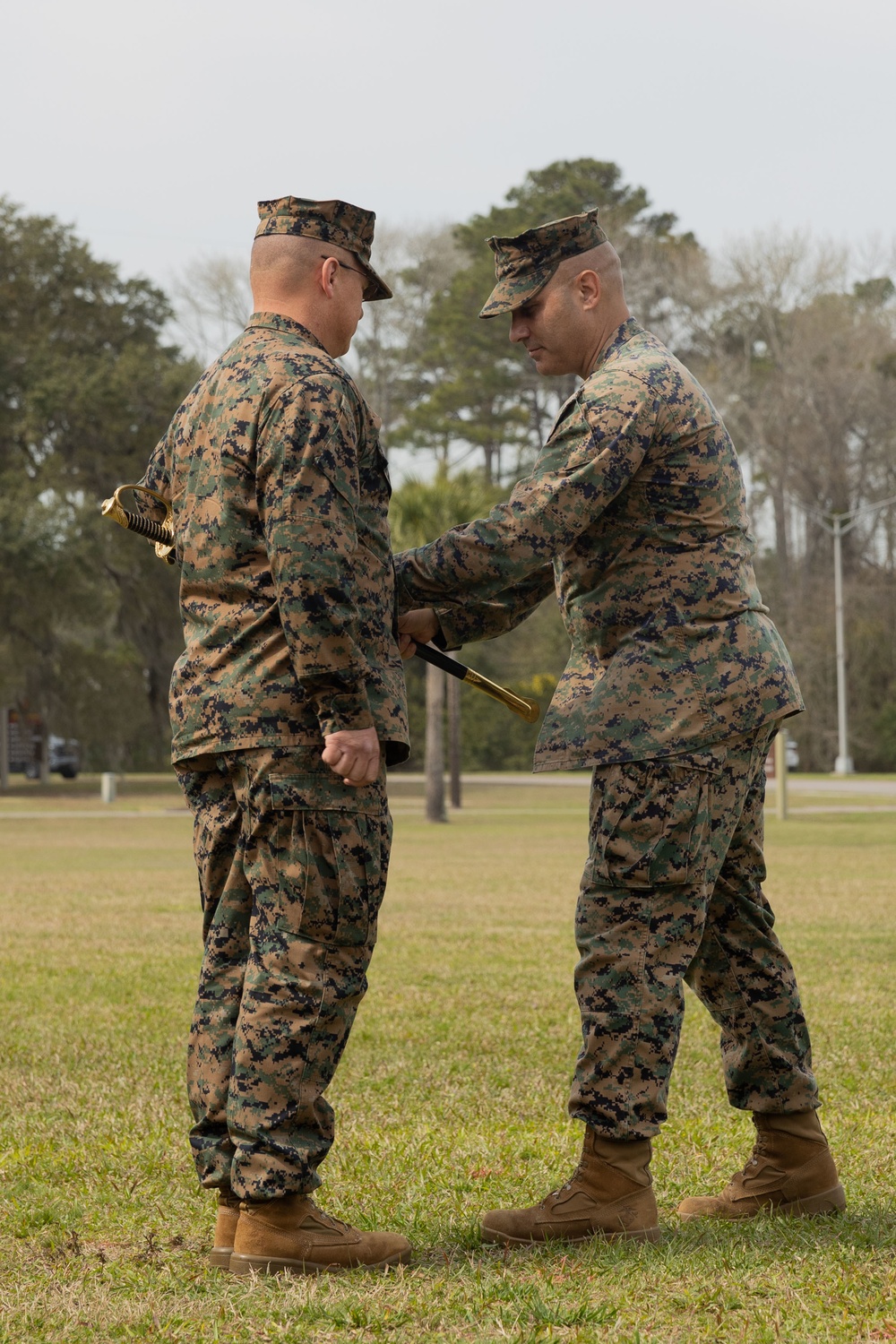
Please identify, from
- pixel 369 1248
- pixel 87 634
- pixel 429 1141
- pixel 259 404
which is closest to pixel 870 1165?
pixel 429 1141

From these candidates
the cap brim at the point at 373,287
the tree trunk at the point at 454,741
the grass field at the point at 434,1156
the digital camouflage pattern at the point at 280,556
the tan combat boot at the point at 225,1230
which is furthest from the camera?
the tree trunk at the point at 454,741

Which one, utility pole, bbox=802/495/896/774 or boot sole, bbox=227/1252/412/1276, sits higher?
utility pole, bbox=802/495/896/774

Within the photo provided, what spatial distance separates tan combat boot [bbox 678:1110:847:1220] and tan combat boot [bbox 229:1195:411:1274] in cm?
92

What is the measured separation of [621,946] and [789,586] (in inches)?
2024

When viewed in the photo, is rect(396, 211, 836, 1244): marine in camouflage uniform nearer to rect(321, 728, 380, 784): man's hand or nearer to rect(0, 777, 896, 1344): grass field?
rect(0, 777, 896, 1344): grass field

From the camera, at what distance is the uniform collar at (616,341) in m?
3.84

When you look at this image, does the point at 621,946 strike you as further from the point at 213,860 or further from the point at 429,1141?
the point at 429,1141

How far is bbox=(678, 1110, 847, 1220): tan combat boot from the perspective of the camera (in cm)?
381

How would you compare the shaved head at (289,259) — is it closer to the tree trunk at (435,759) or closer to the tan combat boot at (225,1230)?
the tan combat boot at (225,1230)

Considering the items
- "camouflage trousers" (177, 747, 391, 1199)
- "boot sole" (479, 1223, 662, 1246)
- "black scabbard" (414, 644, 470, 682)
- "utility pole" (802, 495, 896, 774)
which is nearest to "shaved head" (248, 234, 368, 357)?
"black scabbard" (414, 644, 470, 682)

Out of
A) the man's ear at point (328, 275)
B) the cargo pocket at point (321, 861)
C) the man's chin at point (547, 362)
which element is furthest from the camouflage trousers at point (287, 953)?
the man's chin at point (547, 362)

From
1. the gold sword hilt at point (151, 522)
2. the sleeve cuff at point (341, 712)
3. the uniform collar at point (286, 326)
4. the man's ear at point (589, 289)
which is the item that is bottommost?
the sleeve cuff at point (341, 712)

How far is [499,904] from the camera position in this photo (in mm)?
12633

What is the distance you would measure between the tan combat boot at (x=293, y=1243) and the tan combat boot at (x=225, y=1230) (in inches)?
2.6
